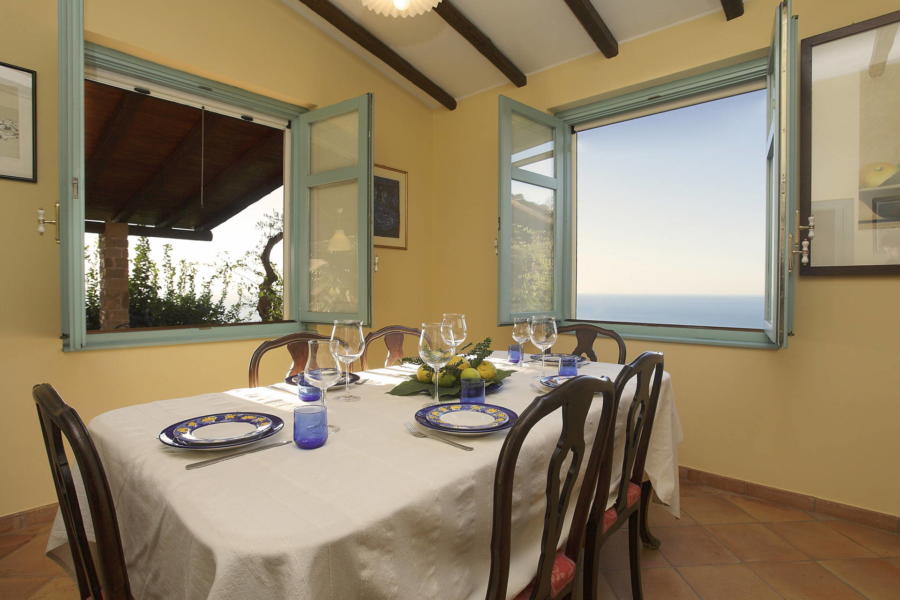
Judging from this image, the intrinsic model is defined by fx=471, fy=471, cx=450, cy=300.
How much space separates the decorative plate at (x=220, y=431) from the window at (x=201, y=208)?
1451mm

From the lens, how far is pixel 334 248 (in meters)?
3.05

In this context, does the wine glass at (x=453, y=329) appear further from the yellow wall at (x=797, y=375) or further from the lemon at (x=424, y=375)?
the yellow wall at (x=797, y=375)

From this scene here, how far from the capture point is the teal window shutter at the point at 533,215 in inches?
113

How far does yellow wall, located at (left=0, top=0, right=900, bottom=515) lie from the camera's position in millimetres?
2137

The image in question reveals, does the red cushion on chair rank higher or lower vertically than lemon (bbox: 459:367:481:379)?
lower

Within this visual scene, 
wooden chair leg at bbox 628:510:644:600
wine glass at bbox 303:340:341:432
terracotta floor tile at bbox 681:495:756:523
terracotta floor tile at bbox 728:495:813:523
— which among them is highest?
wine glass at bbox 303:340:341:432

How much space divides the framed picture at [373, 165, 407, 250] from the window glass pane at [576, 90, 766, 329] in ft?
4.41

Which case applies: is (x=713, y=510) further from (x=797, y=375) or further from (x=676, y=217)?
(x=676, y=217)

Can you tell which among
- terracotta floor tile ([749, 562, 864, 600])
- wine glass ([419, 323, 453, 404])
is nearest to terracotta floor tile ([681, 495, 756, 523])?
terracotta floor tile ([749, 562, 864, 600])

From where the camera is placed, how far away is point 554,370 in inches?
74.4

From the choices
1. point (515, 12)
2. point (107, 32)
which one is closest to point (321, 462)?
point (107, 32)

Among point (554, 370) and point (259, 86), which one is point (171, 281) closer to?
point (259, 86)

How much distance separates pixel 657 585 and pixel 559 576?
1003 millimetres

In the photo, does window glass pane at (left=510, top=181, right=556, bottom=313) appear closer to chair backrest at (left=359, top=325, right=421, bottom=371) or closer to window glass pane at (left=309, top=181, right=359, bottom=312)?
chair backrest at (left=359, top=325, right=421, bottom=371)
